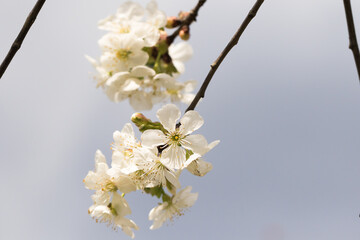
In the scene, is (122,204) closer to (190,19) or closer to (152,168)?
(152,168)

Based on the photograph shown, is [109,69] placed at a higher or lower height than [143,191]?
higher

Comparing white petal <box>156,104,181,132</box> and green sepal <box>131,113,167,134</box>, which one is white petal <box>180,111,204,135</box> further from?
green sepal <box>131,113,167,134</box>

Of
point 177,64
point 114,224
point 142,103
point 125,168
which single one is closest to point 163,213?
point 114,224

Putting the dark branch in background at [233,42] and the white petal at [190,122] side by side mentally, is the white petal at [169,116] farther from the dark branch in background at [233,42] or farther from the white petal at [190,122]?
the dark branch in background at [233,42]

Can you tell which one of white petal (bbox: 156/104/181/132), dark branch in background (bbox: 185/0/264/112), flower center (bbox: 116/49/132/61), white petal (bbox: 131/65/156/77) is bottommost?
white petal (bbox: 156/104/181/132)

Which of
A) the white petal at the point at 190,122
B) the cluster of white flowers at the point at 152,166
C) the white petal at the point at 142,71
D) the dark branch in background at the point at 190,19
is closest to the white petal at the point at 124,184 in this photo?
the cluster of white flowers at the point at 152,166

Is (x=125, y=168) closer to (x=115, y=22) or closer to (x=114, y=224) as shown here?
(x=114, y=224)

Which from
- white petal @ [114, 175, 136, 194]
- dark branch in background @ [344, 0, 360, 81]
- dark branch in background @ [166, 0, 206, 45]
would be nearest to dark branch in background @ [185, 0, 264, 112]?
dark branch in background @ [344, 0, 360, 81]
